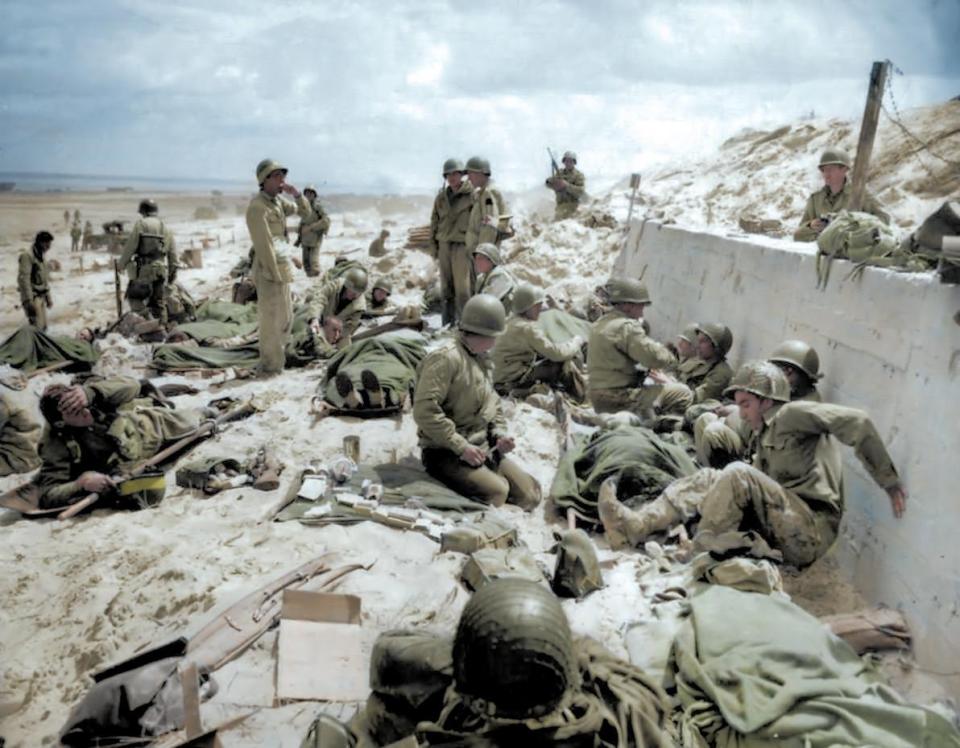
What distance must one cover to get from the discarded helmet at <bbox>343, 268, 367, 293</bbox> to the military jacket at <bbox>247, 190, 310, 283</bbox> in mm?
1110

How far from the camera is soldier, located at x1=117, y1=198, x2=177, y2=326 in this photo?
8.78 m

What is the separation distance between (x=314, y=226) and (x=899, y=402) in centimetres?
1022

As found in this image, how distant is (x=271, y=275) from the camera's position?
676cm

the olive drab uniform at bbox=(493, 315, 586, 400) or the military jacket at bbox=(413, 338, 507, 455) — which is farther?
the olive drab uniform at bbox=(493, 315, 586, 400)

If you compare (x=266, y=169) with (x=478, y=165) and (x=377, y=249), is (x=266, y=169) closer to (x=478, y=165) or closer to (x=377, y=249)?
(x=478, y=165)

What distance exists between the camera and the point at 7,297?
13.2m

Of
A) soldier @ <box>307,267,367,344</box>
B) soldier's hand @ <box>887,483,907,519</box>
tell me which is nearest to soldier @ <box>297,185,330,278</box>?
soldier @ <box>307,267,367,344</box>

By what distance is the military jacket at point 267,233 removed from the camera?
21.5ft

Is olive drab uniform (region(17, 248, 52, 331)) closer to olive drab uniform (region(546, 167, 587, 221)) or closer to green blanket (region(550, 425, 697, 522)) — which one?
green blanket (region(550, 425, 697, 522))

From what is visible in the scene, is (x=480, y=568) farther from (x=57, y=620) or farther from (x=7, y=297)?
(x=7, y=297)

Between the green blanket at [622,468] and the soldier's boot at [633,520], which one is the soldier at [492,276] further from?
the soldier's boot at [633,520]

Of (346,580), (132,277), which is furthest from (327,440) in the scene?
(132,277)

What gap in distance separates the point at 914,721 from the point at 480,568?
74.8 inches

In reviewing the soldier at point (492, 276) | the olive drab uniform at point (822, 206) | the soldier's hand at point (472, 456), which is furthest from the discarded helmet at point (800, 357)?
the soldier at point (492, 276)
